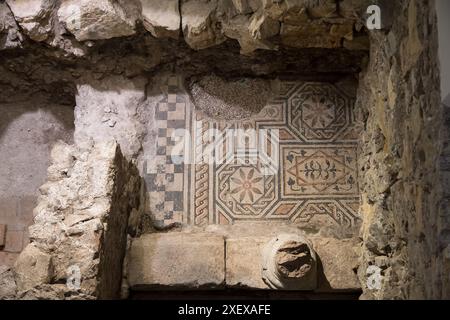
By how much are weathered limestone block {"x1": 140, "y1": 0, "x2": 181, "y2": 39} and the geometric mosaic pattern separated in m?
0.47

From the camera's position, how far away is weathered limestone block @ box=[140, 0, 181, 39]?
9.41 feet

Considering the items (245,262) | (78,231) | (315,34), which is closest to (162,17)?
(315,34)

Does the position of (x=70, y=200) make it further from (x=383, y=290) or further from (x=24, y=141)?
(x=383, y=290)

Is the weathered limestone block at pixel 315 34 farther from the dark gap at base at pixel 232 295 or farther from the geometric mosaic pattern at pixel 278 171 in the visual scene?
the dark gap at base at pixel 232 295

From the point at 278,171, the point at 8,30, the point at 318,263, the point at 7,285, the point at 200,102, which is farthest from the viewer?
the point at 200,102

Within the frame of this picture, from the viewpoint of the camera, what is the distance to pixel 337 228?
2965 millimetres

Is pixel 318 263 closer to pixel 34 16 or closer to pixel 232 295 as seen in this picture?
pixel 232 295

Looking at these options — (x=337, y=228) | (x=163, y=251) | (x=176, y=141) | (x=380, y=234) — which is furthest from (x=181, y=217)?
(x=380, y=234)

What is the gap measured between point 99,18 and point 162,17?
33 centimetres

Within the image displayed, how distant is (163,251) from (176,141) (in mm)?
650

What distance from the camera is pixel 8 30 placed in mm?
2953

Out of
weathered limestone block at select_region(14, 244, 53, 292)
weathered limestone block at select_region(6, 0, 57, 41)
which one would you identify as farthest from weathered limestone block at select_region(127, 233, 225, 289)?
weathered limestone block at select_region(6, 0, 57, 41)

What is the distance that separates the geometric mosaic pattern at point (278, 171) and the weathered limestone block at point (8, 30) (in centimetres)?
85

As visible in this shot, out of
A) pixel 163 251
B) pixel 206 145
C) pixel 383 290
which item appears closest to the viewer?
pixel 383 290
